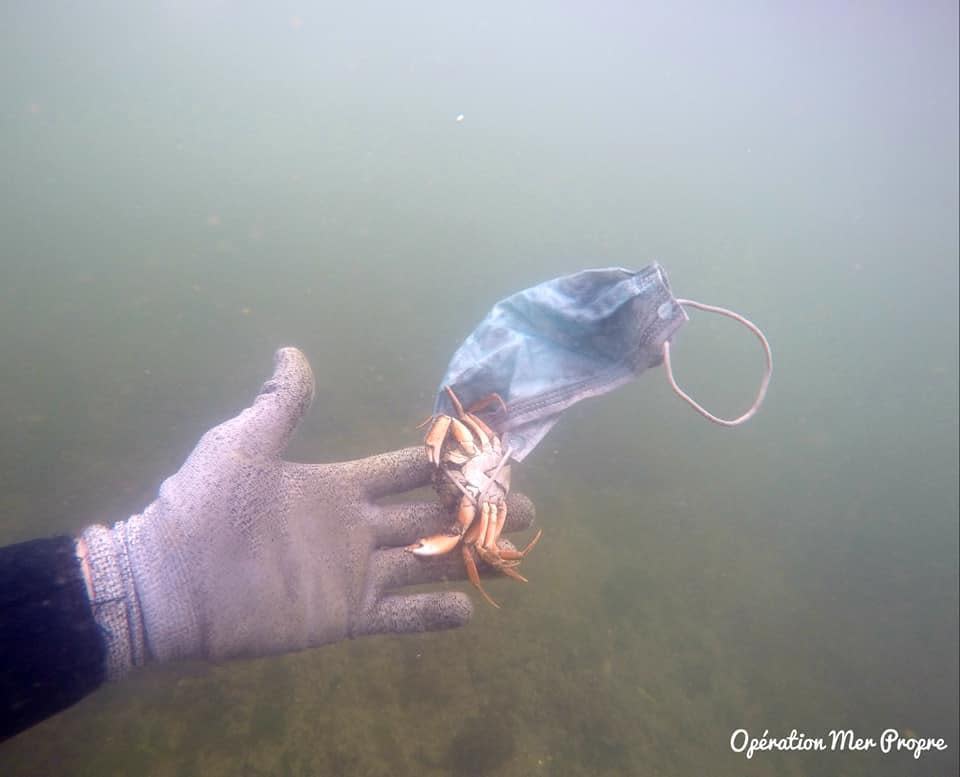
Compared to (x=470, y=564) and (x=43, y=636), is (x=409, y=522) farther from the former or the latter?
(x=43, y=636)

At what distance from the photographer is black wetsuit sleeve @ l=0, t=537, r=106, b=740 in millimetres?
1690

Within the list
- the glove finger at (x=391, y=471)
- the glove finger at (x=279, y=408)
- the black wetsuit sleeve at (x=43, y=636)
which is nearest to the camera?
the black wetsuit sleeve at (x=43, y=636)

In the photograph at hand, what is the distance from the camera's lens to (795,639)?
16.1ft

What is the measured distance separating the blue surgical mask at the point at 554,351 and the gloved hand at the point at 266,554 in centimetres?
51

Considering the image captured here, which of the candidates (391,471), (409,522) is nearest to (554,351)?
(391,471)

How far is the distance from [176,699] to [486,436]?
241 centimetres

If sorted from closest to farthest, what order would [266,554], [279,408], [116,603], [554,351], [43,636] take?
[43,636], [116,603], [266,554], [279,408], [554,351]

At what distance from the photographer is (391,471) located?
2.76m

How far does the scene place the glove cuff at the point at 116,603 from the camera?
1.92 meters

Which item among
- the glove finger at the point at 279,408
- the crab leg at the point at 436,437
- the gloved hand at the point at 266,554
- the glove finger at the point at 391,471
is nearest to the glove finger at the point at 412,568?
the gloved hand at the point at 266,554

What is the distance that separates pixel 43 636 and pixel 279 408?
1137 millimetres

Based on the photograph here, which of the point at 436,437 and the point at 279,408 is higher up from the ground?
the point at 279,408

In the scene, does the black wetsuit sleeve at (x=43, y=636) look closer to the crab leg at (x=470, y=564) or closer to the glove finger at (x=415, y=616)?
the glove finger at (x=415, y=616)

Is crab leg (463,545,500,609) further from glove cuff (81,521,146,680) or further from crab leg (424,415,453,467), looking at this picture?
glove cuff (81,521,146,680)
